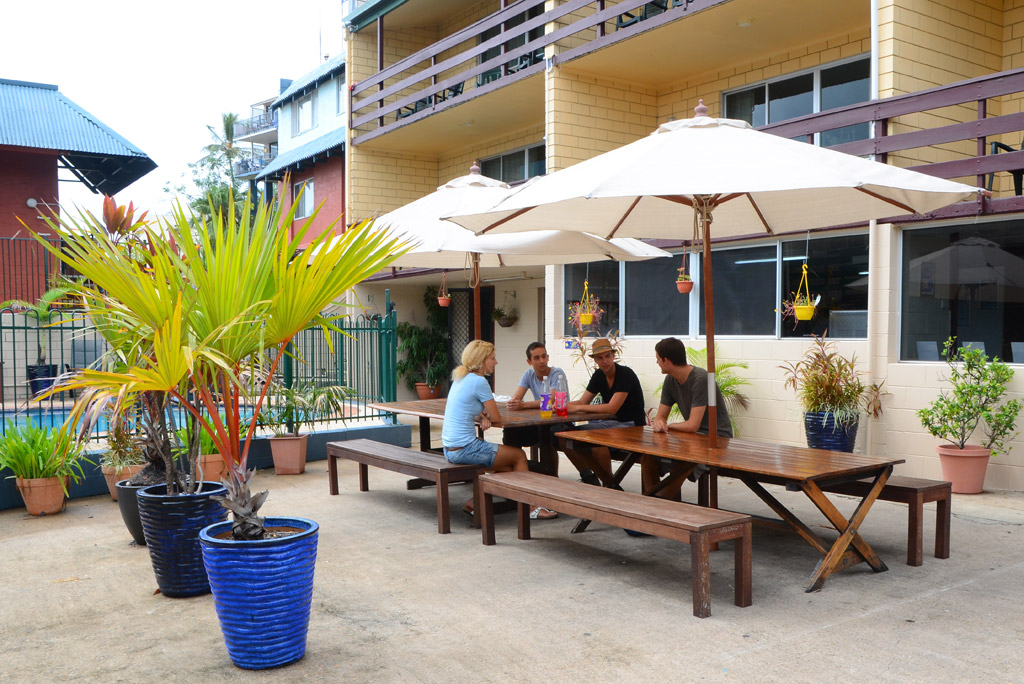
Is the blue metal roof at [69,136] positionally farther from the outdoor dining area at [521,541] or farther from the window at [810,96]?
the window at [810,96]

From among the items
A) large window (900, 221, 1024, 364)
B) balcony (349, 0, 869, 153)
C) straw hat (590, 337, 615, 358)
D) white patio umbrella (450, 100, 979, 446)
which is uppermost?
balcony (349, 0, 869, 153)

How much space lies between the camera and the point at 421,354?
17.9 meters

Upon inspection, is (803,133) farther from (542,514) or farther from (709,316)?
(542,514)

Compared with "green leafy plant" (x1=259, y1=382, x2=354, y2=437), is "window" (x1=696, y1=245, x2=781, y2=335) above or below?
above

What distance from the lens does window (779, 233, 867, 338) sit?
8.74m

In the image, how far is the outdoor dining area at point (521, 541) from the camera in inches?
142

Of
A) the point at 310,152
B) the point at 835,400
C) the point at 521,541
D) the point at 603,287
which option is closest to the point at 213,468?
the point at 521,541

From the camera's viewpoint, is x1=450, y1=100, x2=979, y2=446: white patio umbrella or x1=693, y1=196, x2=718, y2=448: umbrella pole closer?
x1=450, y1=100, x2=979, y2=446: white patio umbrella

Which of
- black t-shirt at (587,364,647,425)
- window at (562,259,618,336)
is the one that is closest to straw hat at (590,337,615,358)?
black t-shirt at (587,364,647,425)

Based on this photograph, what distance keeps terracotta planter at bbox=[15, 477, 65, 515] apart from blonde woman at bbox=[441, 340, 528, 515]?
3.34 meters

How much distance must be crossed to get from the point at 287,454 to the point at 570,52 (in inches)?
267

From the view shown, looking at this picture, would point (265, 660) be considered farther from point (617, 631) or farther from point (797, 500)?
point (797, 500)

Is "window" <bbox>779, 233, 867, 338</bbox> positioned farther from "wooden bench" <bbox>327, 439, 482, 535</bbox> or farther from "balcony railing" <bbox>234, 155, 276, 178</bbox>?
"balcony railing" <bbox>234, 155, 276, 178</bbox>

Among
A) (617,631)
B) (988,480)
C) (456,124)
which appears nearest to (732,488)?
(988,480)
